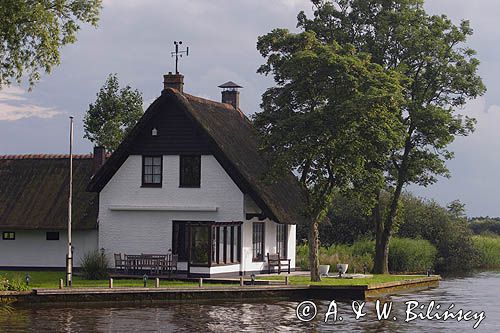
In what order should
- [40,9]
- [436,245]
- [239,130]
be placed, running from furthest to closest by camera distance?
1. [436,245]
2. [239,130]
3. [40,9]

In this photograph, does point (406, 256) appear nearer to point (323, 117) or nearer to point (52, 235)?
point (323, 117)

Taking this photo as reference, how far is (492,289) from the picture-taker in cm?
4381

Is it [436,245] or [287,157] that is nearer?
[287,157]

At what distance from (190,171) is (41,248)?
8.14 meters

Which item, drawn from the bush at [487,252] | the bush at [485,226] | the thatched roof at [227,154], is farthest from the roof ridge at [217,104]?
the bush at [485,226]

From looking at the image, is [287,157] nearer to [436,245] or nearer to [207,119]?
[207,119]

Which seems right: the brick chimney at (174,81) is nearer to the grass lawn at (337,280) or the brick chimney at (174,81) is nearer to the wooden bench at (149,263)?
the wooden bench at (149,263)

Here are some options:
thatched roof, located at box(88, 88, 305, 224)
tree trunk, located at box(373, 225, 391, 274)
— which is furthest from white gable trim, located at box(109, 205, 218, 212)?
tree trunk, located at box(373, 225, 391, 274)

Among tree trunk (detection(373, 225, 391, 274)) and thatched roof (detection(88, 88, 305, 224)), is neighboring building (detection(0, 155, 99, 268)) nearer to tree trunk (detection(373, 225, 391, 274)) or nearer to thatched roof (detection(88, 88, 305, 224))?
thatched roof (detection(88, 88, 305, 224))

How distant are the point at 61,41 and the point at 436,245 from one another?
32.7 metres

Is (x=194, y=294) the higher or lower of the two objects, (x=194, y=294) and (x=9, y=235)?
the lower

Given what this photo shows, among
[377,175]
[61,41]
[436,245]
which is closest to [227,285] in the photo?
[377,175]

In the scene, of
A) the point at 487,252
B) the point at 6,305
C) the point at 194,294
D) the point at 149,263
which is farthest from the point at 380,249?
the point at 6,305

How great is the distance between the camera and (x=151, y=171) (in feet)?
142
